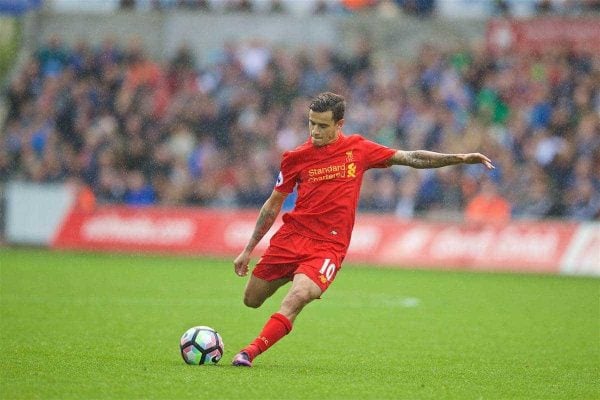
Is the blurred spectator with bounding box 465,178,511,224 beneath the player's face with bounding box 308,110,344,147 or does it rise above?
beneath

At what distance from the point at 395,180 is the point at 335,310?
948 centimetres

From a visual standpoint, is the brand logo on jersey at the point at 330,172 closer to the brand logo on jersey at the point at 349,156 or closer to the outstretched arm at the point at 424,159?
the brand logo on jersey at the point at 349,156

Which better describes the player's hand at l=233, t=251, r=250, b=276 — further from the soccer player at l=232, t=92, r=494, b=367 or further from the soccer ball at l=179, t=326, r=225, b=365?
the soccer ball at l=179, t=326, r=225, b=365

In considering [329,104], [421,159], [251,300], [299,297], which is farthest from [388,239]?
[299,297]

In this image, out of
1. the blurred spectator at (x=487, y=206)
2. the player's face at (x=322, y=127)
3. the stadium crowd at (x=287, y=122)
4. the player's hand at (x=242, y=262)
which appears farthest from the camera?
the stadium crowd at (x=287, y=122)

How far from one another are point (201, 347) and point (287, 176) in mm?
1663

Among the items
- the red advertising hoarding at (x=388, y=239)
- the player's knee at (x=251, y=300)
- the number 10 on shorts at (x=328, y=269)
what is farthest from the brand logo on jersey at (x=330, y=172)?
the red advertising hoarding at (x=388, y=239)

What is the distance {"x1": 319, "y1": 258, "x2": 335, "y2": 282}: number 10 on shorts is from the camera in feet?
32.1

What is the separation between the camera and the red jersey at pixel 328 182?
10023 millimetres

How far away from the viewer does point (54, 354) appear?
10133 millimetres

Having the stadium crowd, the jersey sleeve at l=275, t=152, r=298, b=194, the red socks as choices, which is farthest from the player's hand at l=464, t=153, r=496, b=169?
the stadium crowd

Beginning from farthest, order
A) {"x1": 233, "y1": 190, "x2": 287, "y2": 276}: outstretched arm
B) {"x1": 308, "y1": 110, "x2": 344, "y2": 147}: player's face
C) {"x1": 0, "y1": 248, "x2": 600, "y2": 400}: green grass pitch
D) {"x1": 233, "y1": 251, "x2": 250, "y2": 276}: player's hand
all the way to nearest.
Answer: {"x1": 233, "y1": 190, "x2": 287, "y2": 276}: outstretched arm < {"x1": 233, "y1": 251, "x2": 250, "y2": 276}: player's hand < {"x1": 308, "y1": 110, "x2": 344, "y2": 147}: player's face < {"x1": 0, "y1": 248, "x2": 600, "y2": 400}: green grass pitch

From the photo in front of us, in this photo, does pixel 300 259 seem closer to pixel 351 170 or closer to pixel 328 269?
pixel 328 269

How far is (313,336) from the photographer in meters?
12.7
